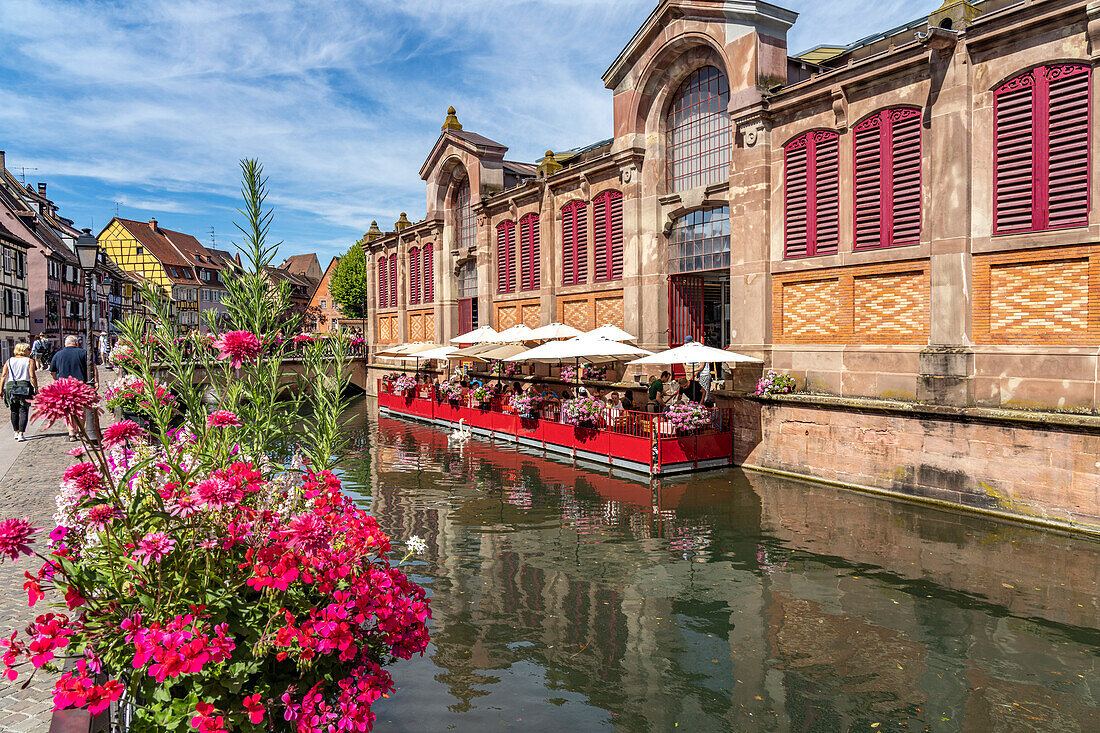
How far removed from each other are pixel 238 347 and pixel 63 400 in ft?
2.80

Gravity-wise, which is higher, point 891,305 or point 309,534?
point 891,305

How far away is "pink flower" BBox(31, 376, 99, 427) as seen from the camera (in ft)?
11.1

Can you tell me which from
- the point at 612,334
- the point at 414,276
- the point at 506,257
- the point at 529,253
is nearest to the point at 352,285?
the point at 414,276

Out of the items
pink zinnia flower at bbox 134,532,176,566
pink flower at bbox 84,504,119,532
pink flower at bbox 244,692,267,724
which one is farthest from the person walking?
pink flower at bbox 244,692,267,724

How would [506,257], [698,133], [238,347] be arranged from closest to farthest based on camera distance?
[238,347] → [698,133] → [506,257]

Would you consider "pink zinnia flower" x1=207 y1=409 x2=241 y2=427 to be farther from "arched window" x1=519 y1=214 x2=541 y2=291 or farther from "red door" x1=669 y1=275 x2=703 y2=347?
"arched window" x1=519 y1=214 x2=541 y2=291

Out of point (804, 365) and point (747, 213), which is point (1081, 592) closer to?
point (804, 365)

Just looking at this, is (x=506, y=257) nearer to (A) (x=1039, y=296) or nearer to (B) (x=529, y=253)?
(B) (x=529, y=253)

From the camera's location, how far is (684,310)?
861 inches

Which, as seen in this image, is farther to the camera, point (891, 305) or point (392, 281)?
point (392, 281)

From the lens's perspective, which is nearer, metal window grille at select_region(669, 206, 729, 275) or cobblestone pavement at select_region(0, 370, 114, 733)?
cobblestone pavement at select_region(0, 370, 114, 733)

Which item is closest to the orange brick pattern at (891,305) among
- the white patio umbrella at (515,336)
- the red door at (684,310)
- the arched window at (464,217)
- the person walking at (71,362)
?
the red door at (684,310)

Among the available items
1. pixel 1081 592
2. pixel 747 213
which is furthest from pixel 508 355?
pixel 1081 592

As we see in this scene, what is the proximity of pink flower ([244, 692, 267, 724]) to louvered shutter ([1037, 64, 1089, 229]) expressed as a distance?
14.1 meters
